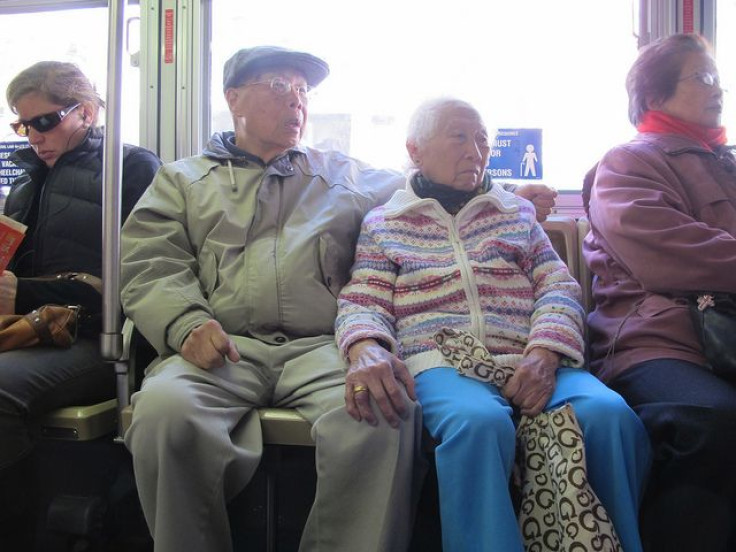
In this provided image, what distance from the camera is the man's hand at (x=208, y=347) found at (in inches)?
68.0

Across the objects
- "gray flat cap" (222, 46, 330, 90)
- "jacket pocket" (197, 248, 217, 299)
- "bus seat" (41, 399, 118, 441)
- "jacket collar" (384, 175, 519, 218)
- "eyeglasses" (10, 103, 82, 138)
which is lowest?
"bus seat" (41, 399, 118, 441)

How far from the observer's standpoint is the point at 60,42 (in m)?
3.09

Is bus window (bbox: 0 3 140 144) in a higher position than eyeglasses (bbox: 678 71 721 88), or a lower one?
higher

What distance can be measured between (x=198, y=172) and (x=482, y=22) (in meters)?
1.44

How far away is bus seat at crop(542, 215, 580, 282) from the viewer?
2387mm

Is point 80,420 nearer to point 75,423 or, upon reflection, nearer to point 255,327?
point 75,423

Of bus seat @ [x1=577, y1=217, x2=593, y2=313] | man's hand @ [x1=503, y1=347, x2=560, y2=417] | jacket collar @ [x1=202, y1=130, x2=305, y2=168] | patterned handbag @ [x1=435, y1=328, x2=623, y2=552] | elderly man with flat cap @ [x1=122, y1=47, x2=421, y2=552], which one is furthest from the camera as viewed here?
bus seat @ [x1=577, y1=217, x2=593, y2=313]

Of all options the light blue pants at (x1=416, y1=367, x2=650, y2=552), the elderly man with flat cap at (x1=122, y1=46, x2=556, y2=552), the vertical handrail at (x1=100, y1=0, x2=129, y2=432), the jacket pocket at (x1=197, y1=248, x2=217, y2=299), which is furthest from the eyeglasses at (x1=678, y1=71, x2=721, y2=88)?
the vertical handrail at (x1=100, y1=0, x2=129, y2=432)

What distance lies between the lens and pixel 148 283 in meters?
1.89

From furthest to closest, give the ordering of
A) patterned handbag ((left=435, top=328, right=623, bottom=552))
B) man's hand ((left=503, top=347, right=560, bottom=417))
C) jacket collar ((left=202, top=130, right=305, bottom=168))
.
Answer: jacket collar ((left=202, top=130, right=305, bottom=168))
man's hand ((left=503, top=347, right=560, bottom=417))
patterned handbag ((left=435, top=328, right=623, bottom=552))

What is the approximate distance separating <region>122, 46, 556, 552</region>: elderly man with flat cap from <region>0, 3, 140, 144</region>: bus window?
1004 mm

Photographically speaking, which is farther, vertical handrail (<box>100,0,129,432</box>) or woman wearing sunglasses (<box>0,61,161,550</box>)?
woman wearing sunglasses (<box>0,61,161,550</box>)

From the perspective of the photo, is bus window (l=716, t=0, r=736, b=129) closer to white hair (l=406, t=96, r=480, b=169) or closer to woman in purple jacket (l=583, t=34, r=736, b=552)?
woman in purple jacket (l=583, t=34, r=736, b=552)

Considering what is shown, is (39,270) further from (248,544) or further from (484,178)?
(484,178)
